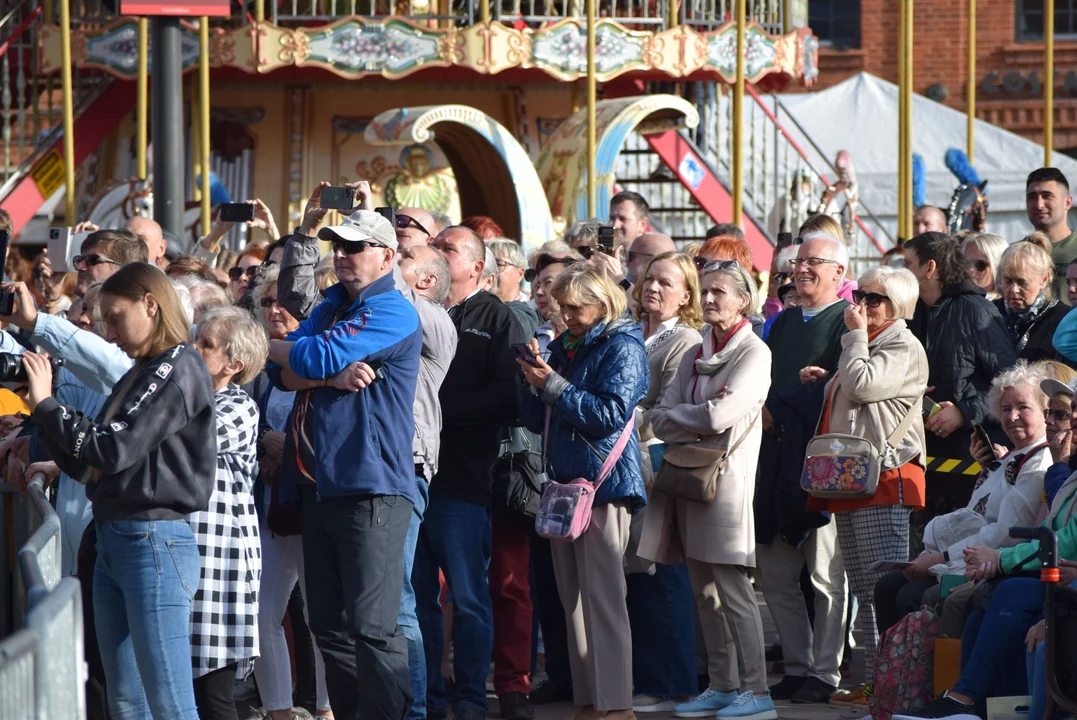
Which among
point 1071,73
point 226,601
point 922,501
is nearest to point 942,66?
point 1071,73

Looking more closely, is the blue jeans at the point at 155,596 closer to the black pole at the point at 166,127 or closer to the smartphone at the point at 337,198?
the smartphone at the point at 337,198

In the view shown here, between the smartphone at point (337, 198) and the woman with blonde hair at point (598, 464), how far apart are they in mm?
943

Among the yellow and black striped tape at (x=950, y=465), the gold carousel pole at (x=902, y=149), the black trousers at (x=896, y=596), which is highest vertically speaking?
the gold carousel pole at (x=902, y=149)

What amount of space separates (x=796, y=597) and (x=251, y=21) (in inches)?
339

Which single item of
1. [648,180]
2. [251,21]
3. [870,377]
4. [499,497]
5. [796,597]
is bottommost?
[796,597]

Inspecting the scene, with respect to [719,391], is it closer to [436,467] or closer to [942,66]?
[436,467]

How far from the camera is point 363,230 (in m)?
6.44

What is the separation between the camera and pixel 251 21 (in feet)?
49.0

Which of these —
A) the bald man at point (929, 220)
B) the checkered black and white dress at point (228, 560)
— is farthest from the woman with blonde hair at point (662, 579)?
the bald man at point (929, 220)

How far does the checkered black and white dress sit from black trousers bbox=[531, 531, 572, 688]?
2161mm

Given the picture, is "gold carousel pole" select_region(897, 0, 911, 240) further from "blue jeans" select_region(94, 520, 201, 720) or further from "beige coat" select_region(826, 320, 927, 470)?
"blue jeans" select_region(94, 520, 201, 720)

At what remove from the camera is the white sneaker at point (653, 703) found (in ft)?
25.7

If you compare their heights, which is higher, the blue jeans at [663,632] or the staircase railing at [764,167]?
the staircase railing at [764,167]

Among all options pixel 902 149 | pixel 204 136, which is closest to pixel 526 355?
pixel 204 136
